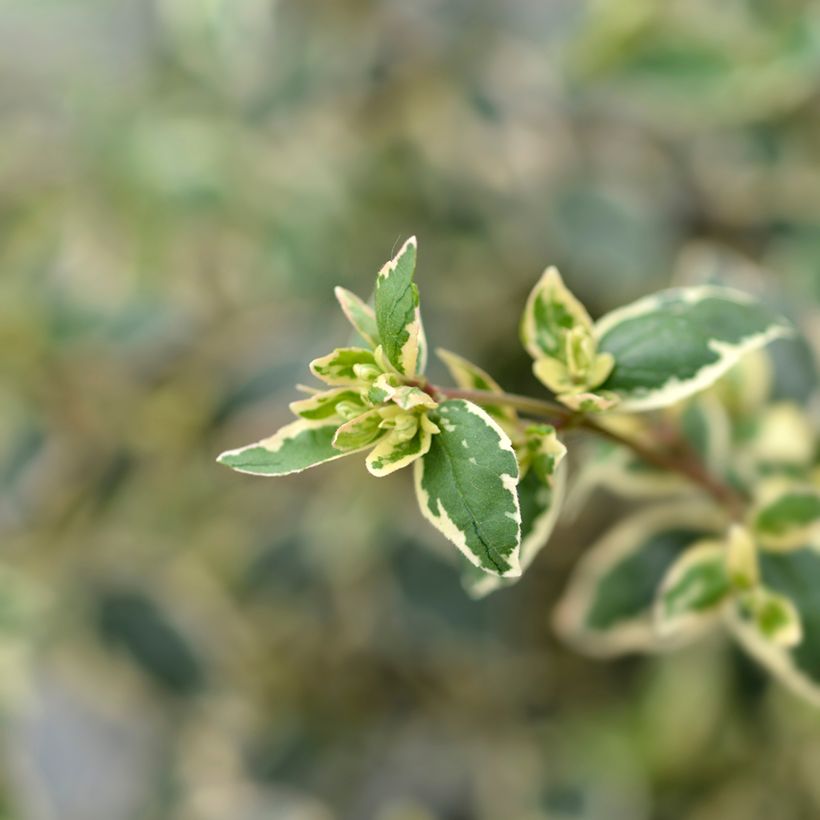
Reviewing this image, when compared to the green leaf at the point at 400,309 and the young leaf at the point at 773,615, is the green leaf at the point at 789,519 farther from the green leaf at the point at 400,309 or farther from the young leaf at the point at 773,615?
the green leaf at the point at 400,309

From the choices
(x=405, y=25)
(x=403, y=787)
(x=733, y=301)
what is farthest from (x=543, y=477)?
(x=405, y=25)

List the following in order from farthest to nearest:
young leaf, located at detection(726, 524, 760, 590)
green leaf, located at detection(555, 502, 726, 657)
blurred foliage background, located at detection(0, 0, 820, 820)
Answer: blurred foliage background, located at detection(0, 0, 820, 820), green leaf, located at detection(555, 502, 726, 657), young leaf, located at detection(726, 524, 760, 590)

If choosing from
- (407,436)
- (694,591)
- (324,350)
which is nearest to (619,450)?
(694,591)

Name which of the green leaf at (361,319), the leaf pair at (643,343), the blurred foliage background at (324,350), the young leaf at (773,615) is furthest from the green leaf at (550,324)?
the blurred foliage background at (324,350)

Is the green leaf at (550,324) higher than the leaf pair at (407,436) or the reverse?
the reverse

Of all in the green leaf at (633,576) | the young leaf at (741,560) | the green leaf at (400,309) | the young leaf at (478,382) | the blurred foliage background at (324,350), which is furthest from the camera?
the blurred foliage background at (324,350)

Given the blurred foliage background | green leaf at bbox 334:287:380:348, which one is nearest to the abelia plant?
green leaf at bbox 334:287:380:348

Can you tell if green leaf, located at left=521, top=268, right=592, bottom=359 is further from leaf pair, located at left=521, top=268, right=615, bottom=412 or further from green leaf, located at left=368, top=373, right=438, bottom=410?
green leaf, located at left=368, top=373, right=438, bottom=410
